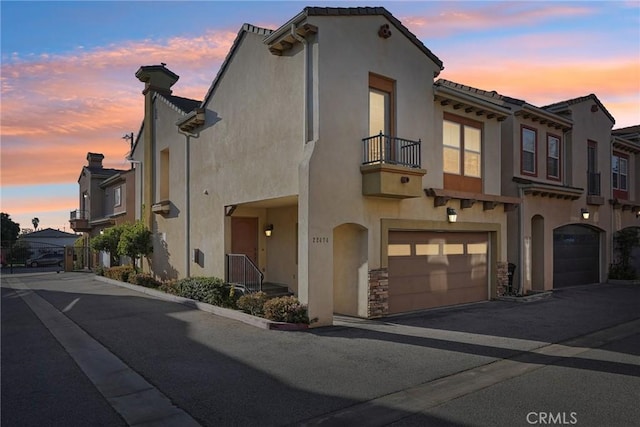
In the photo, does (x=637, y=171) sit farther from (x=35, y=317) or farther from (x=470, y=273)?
(x=35, y=317)

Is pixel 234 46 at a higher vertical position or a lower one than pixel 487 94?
higher

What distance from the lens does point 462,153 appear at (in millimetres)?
14414

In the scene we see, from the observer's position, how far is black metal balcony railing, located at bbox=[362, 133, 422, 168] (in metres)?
11.4

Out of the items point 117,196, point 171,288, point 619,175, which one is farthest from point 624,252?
point 117,196

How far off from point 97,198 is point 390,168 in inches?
1114

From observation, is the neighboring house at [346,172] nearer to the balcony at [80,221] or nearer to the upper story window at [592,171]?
the upper story window at [592,171]

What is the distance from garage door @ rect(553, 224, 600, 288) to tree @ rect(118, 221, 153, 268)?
17457mm

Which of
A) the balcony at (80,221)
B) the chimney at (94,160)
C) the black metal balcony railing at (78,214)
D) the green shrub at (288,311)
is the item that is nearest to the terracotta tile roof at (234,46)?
the green shrub at (288,311)

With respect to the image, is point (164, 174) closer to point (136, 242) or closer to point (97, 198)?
point (136, 242)

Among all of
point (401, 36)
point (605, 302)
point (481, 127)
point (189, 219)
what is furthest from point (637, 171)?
point (189, 219)

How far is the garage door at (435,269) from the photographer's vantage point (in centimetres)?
1256

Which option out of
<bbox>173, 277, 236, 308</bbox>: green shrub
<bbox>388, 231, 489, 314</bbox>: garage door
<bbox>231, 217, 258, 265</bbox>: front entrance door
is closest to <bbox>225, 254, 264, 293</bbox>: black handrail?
<bbox>173, 277, 236, 308</bbox>: green shrub

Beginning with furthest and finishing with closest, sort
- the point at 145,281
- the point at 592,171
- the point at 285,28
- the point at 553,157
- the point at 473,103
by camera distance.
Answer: the point at 592,171 < the point at 145,281 < the point at 553,157 < the point at 473,103 < the point at 285,28

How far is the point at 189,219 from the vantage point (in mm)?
17406
